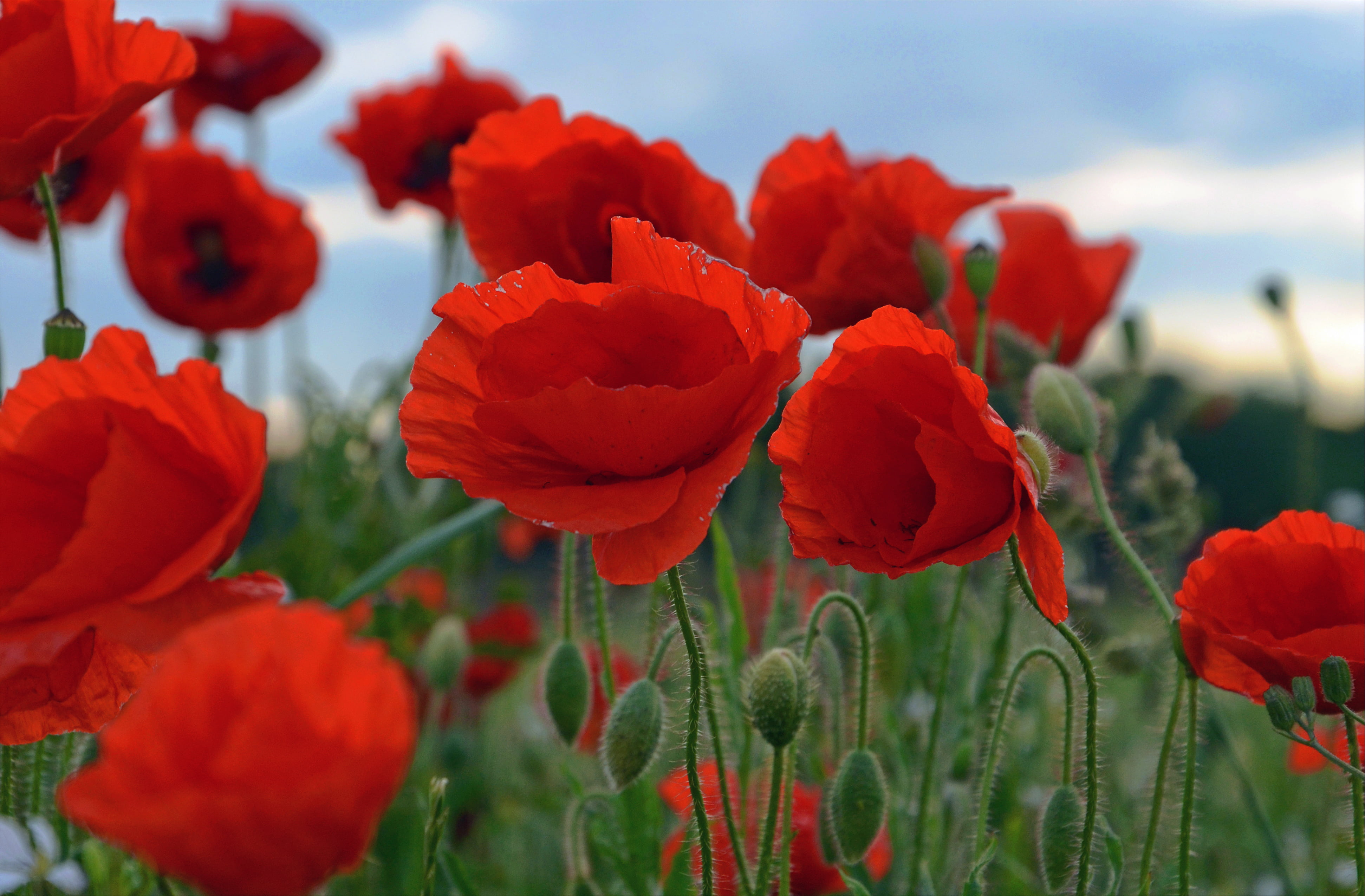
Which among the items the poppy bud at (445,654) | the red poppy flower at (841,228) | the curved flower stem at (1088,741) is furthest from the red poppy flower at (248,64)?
the curved flower stem at (1088,741)

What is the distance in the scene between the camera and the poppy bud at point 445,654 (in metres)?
1.80

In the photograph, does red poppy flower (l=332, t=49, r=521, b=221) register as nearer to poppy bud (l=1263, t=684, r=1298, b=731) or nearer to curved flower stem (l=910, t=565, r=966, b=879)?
curved flower stem (l=910, t=565, r=966, b=879)

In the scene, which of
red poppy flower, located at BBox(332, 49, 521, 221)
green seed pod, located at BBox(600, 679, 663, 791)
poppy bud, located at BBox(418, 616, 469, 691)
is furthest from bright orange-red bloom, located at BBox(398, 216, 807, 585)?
red poppy flower, located at BBox(332, 49, 521, 221)

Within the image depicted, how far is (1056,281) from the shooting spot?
1.79 meters

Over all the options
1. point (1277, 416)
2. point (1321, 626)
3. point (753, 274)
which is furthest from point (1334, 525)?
point (1277, 416)

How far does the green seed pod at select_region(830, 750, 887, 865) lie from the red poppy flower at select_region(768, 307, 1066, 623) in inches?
10.9

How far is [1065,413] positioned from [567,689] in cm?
56

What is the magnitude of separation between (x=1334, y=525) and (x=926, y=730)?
859mm

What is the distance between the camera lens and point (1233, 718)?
9.77 feet

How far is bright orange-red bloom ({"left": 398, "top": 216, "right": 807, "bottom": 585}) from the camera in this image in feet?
2.15

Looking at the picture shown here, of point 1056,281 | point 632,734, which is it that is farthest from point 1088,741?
point 1056,281

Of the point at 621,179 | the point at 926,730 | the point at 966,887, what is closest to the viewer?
the point at 966,887

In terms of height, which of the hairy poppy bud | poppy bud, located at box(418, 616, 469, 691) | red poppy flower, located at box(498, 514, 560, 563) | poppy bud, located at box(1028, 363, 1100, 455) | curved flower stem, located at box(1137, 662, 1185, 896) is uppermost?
poppy bud, located at box(1028, 363, 1100, 455)

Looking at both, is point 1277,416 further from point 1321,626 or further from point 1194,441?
point 1321,626
